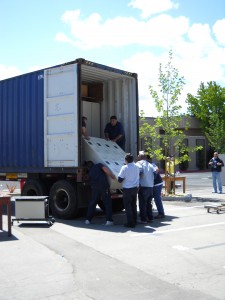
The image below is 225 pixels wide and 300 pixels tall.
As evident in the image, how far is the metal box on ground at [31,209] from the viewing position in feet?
31.9

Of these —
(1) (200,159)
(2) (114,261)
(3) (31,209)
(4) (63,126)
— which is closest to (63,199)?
(3) (31,209)

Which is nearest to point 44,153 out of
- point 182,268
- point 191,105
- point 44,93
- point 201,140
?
point 44,93

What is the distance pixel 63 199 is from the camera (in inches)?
435

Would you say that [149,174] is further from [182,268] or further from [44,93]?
[182,268]

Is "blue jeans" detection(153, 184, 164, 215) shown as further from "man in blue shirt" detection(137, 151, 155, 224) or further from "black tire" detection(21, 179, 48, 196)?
"black tire" detection(21, 179, 48, 196)

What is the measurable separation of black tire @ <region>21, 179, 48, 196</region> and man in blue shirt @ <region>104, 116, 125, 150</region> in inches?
90.2

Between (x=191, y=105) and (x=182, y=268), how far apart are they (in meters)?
44.4

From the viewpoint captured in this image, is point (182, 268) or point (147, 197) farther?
point (147, 197)

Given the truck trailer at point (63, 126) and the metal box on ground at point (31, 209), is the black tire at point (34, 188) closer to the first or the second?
the truck trailer at point (63, 126)

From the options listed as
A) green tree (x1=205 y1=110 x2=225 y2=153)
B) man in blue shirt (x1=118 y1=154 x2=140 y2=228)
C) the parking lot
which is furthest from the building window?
man in blue shirt (x1=118 y1=154 x2=140 y2=228)

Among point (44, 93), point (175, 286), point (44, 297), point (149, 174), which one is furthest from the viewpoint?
point (44, 93)

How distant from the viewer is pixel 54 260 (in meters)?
6.50

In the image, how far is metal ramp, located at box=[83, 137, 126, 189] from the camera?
1031 cm

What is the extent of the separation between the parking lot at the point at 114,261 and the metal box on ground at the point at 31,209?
0.61 ft
